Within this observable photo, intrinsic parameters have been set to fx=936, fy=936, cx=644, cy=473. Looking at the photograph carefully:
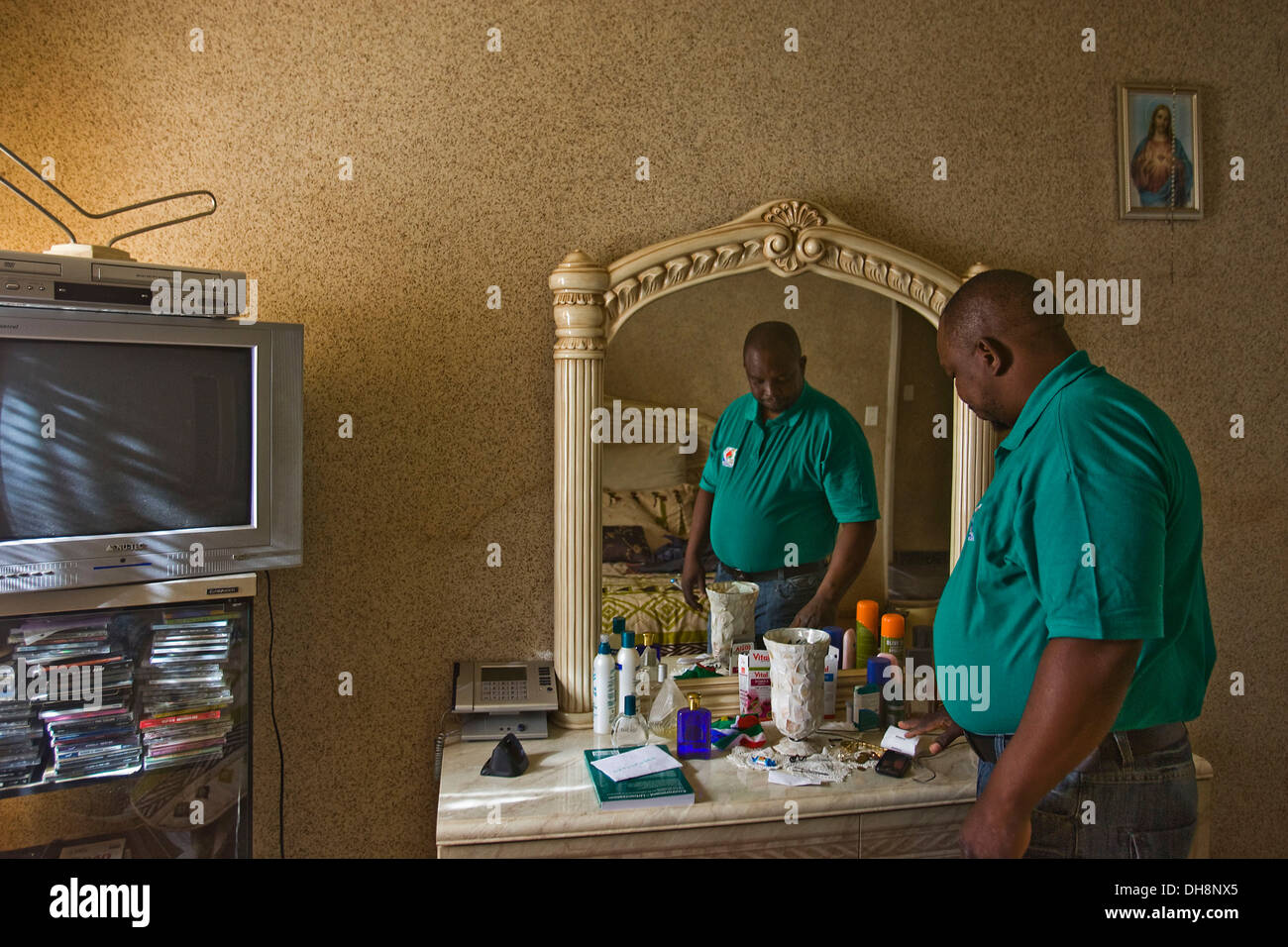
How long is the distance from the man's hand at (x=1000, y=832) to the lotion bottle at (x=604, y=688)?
2.80 ft

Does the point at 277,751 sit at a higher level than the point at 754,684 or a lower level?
lower

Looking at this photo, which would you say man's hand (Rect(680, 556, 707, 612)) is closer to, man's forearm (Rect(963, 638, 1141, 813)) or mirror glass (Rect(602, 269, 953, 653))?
mirror glass (Rect(602, 269, 953, 653))

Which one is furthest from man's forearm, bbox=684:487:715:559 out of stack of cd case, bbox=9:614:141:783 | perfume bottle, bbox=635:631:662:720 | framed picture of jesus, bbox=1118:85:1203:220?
framed picture of jesus, bbox=1118:85:1203:220

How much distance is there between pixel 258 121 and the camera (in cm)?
205

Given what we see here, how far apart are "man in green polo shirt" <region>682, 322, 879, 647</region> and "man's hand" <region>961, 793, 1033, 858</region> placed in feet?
2.70

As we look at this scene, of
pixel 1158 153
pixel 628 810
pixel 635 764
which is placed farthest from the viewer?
pixel 1158 153

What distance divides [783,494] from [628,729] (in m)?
0.67

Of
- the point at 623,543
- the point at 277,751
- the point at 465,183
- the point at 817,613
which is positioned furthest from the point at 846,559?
the point at 277,751

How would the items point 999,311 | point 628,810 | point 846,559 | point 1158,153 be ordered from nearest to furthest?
point 999,311
point 628,810
point 846,559
point 1158,153

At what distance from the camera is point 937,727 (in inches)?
83.4

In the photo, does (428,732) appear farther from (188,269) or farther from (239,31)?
(239,31)

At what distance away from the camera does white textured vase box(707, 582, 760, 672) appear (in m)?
2.24

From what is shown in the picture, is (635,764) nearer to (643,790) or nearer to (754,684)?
(643,790)
